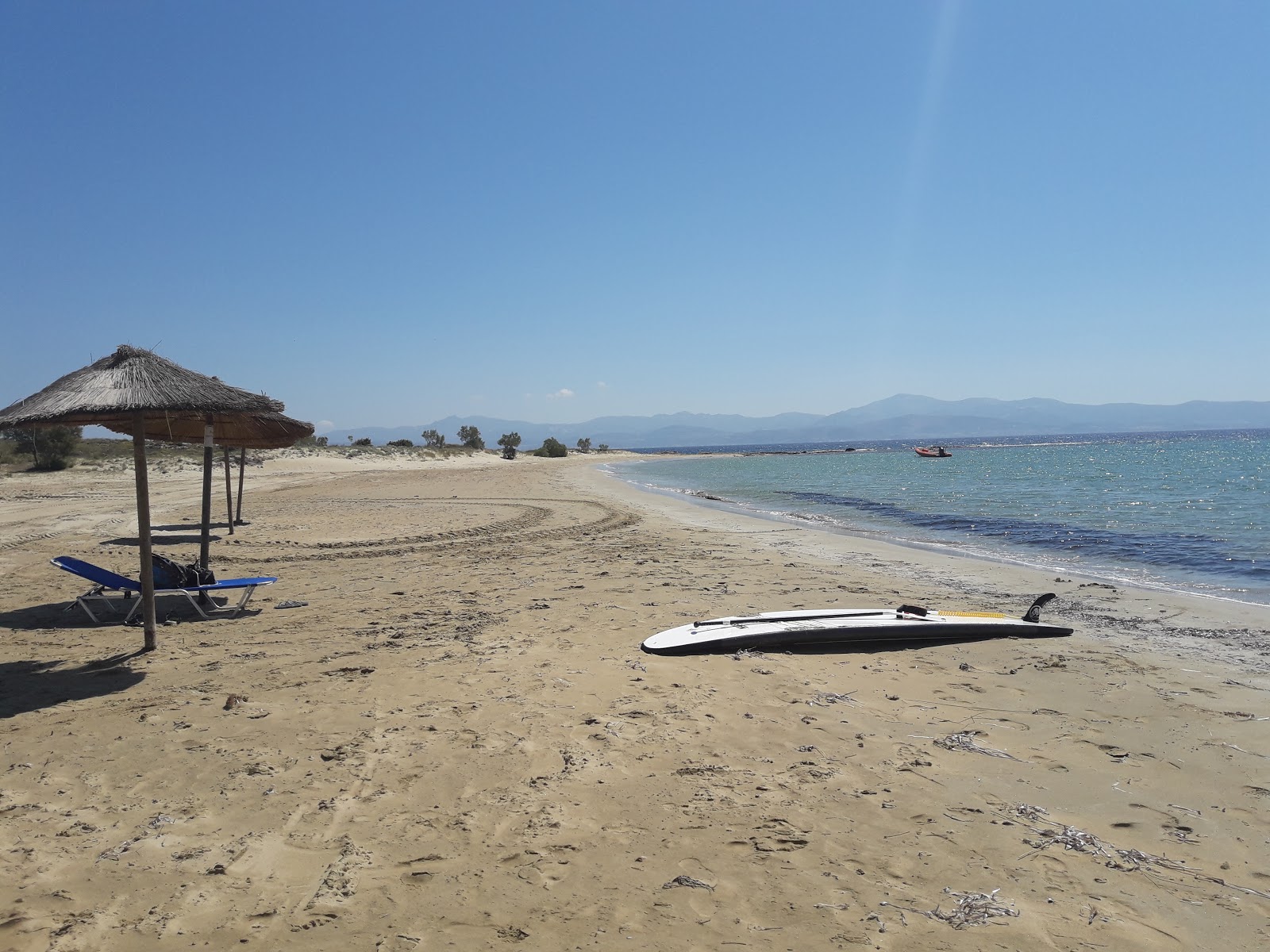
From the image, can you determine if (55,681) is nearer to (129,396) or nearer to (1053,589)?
(129,396)

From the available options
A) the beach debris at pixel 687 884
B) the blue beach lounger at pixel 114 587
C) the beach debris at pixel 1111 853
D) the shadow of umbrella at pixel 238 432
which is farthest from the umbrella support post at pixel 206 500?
the beach debris at pixel 1111 853

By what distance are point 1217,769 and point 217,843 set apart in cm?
482

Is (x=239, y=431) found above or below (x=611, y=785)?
above

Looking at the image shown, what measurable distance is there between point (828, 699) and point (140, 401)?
5.44 meters

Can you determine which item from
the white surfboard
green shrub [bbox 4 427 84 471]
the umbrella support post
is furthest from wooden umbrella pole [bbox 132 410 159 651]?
green shrub [bbox 4 427 84 471]

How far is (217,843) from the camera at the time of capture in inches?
119

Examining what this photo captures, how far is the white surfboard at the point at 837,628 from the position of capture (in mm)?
5836

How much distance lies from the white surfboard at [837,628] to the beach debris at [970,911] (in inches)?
121

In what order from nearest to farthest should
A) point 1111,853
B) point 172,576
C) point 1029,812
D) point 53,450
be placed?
point 1111,853 < point 1029,812 < point 172,576 < point 53,450

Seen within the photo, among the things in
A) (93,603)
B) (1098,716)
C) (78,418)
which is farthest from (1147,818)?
(93,603)

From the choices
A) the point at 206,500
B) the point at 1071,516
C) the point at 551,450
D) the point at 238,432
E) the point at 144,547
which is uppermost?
the point at 238,432

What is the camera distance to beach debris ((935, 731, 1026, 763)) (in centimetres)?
399

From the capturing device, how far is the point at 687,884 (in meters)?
2.80

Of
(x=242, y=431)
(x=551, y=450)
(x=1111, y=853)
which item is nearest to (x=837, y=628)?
(x=1111, y=853)
